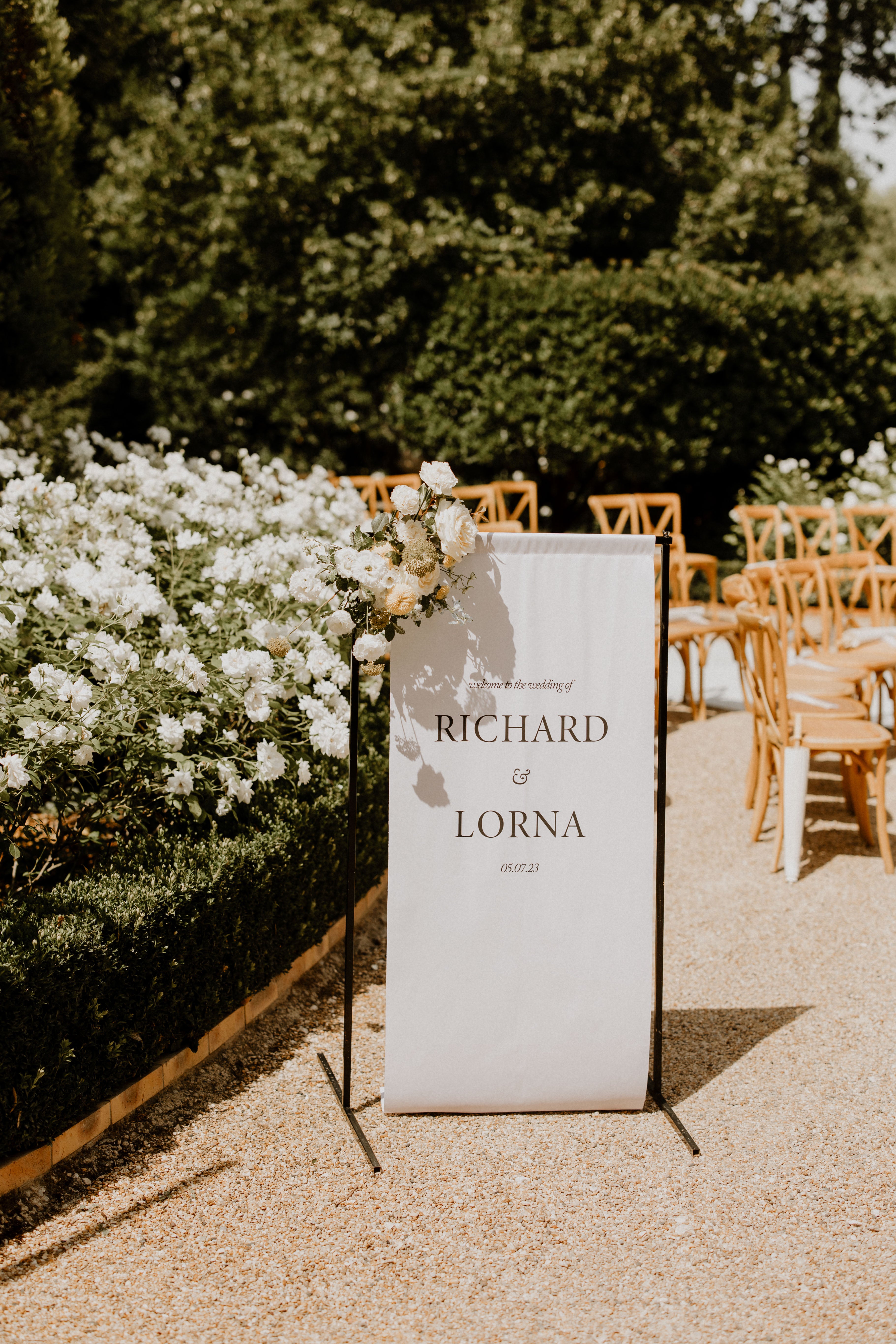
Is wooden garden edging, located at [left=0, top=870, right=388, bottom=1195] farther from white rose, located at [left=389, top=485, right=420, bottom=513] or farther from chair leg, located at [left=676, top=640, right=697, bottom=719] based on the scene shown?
chair leg, located at [left=676, top=640, right=697, bottom=719]

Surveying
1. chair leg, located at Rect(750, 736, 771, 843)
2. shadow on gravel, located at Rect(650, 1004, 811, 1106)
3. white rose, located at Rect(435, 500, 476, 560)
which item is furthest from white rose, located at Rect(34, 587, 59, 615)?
chair leg, located at Rect(750, 736, 771, 843)

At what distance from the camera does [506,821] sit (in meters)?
2.67

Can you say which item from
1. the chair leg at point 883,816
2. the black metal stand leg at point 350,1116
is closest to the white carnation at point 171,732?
the black metal stand leg at point 350,1116

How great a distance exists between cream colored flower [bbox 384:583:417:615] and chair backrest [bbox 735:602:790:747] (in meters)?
2.25

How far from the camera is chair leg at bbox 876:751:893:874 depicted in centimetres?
453

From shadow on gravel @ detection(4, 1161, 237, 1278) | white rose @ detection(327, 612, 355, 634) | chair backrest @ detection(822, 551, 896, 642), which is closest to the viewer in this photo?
shadow on gravel @ detection(4, 1161, 237, 1278)

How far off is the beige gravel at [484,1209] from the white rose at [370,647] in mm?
1168

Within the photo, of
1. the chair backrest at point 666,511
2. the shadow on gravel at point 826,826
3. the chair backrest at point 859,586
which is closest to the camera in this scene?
the shadow on gravel at point 826,826

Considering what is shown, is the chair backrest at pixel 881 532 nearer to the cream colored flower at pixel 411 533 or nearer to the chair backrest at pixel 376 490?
the chair backrest at pixel 376 490

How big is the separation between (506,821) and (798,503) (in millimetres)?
9431

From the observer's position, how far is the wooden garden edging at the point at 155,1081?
7.95 feet

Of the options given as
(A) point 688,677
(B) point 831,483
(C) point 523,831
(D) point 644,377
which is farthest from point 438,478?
(B) point 831,483

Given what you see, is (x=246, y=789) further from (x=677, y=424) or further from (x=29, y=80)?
(x=677, y=424)

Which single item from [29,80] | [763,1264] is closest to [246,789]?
[763,1264]
